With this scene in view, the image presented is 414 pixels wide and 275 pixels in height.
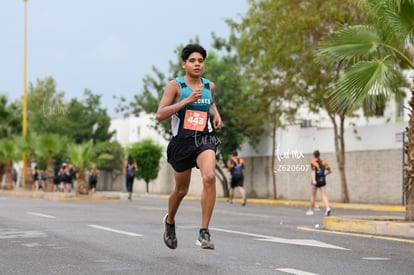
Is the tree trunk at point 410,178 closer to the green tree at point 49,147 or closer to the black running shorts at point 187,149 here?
the black running shorts at point 187,149

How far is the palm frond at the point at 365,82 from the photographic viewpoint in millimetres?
13344

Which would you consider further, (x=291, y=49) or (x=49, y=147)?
(x=49, y=147)

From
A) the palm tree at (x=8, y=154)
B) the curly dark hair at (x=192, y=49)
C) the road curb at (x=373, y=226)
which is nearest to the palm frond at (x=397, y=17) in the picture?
the road curb at (x=373, y=226)

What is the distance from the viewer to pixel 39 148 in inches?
1529

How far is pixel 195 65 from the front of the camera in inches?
315

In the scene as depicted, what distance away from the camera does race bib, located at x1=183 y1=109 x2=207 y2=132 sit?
7.95m

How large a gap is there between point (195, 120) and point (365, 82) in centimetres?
619

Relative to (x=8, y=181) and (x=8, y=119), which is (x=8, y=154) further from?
(x=8, y=119)

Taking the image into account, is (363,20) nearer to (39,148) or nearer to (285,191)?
(285,191)

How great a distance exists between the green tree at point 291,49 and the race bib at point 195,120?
62.3ft

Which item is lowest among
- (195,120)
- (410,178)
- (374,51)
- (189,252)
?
(189,252)

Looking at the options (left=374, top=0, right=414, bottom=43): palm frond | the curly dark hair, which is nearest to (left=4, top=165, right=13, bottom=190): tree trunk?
(left=374, top=0, right=414, bottom=43): palm frond

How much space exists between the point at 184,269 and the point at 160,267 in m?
0.27

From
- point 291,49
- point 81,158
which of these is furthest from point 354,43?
point 81,158
